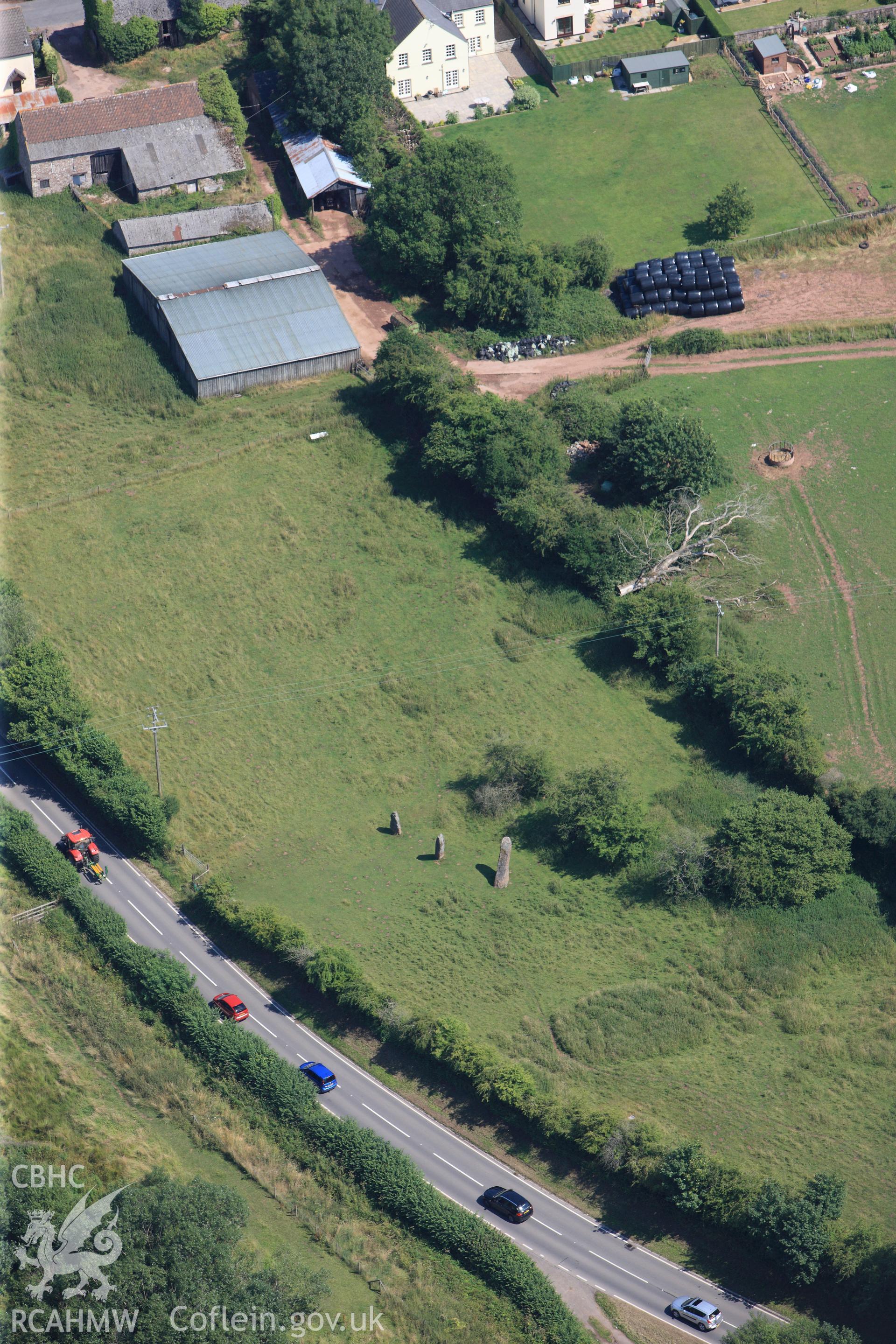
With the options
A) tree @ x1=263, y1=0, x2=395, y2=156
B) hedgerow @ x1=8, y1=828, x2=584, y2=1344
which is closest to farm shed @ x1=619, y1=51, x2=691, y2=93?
tree @ x1=263, y1=0, x2=395, y2=156

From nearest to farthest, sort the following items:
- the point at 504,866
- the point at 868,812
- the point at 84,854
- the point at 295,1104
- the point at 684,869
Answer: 1. the point at 295,1104
2. the point at 684,869
3. the point at 868,812
4. the point at 504,866
5. the point at 84,854

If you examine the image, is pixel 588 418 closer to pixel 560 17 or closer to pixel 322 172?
pixel 322 172

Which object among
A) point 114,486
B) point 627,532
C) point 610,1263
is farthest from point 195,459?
point 610,1263

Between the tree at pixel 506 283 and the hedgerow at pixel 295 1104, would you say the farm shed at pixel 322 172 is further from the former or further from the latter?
the hedgerow at pixel 295 1104

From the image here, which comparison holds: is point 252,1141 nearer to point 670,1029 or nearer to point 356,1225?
point 356,1225

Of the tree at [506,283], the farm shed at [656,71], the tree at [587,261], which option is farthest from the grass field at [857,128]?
the tree at [506,283]

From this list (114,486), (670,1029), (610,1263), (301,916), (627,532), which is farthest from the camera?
(114,486)

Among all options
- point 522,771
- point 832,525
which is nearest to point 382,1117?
point 522,771
